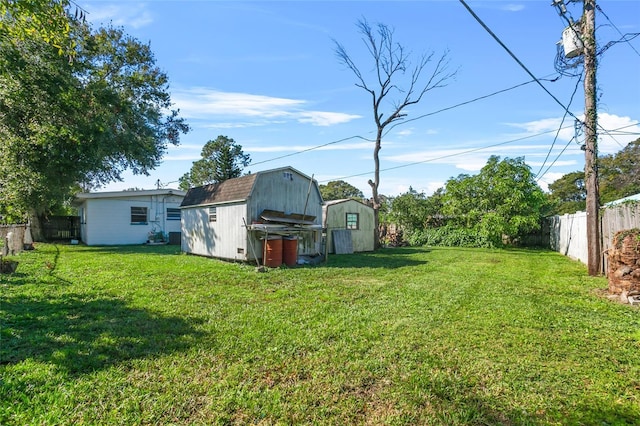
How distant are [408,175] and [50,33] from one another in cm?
2145

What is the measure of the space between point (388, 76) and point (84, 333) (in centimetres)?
1719

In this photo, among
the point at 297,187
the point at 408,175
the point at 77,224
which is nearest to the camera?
the point at 297,187

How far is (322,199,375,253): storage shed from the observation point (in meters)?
14.6

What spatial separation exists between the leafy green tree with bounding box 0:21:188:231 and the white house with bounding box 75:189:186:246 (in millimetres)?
1898

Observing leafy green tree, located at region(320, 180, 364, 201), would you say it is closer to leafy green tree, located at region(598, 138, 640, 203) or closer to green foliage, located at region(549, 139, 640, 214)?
green foliage, located at region(549, 139, 640, 214)

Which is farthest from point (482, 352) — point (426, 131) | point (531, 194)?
point (531, 194)

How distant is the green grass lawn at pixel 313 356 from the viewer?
8.20ft

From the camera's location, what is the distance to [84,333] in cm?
389

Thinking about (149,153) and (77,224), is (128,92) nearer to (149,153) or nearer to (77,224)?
(149,153)

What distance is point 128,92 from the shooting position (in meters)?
17.1

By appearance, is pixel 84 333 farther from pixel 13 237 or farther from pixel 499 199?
pixel 499 199

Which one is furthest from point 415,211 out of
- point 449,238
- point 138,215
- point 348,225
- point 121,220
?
point 121,220

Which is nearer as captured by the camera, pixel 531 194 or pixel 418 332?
pixel 418 332

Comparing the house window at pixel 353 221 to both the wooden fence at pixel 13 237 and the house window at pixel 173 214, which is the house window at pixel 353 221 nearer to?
the house window at pixel 173 214
